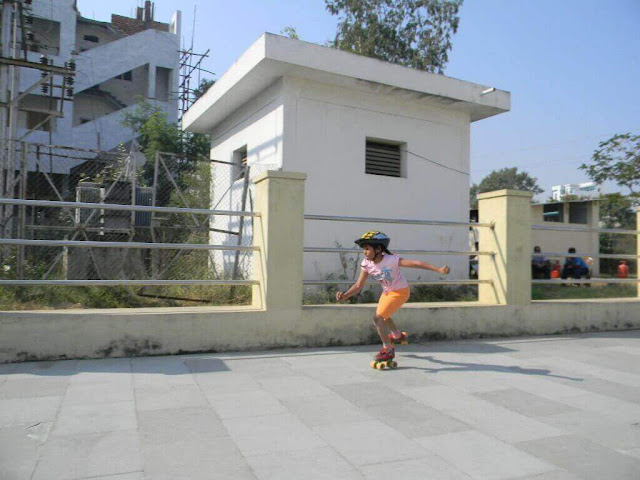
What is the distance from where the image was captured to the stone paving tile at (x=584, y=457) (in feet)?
8.77

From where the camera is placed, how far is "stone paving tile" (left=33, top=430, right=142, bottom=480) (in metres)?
2.59

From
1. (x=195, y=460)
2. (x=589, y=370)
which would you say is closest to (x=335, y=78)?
(x=589, y=370)

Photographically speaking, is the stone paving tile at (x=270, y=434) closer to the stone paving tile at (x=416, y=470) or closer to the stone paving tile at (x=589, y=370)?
the stone paving tile at (x=416, y=470)

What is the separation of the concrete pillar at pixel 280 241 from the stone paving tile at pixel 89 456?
274 cm

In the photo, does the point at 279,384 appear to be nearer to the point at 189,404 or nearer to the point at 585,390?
the point at 189,404

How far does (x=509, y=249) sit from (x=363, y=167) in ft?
13.1

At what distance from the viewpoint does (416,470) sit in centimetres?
268

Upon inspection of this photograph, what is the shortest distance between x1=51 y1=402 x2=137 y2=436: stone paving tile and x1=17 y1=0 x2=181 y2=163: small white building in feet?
77.9

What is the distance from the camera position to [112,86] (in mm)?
30328

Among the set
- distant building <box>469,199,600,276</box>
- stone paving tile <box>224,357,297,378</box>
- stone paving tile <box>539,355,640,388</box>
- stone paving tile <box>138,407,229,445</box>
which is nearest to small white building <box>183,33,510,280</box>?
stone paving tile <box>224,357,297,378</box>

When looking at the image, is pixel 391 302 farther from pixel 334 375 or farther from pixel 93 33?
pixel 93 33

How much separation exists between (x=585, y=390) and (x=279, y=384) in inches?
99.6

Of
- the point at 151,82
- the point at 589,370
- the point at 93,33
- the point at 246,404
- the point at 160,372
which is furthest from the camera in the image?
the point at 93,33

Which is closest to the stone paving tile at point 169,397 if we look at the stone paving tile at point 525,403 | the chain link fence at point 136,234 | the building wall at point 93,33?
the stone paving tile at point 525,403
